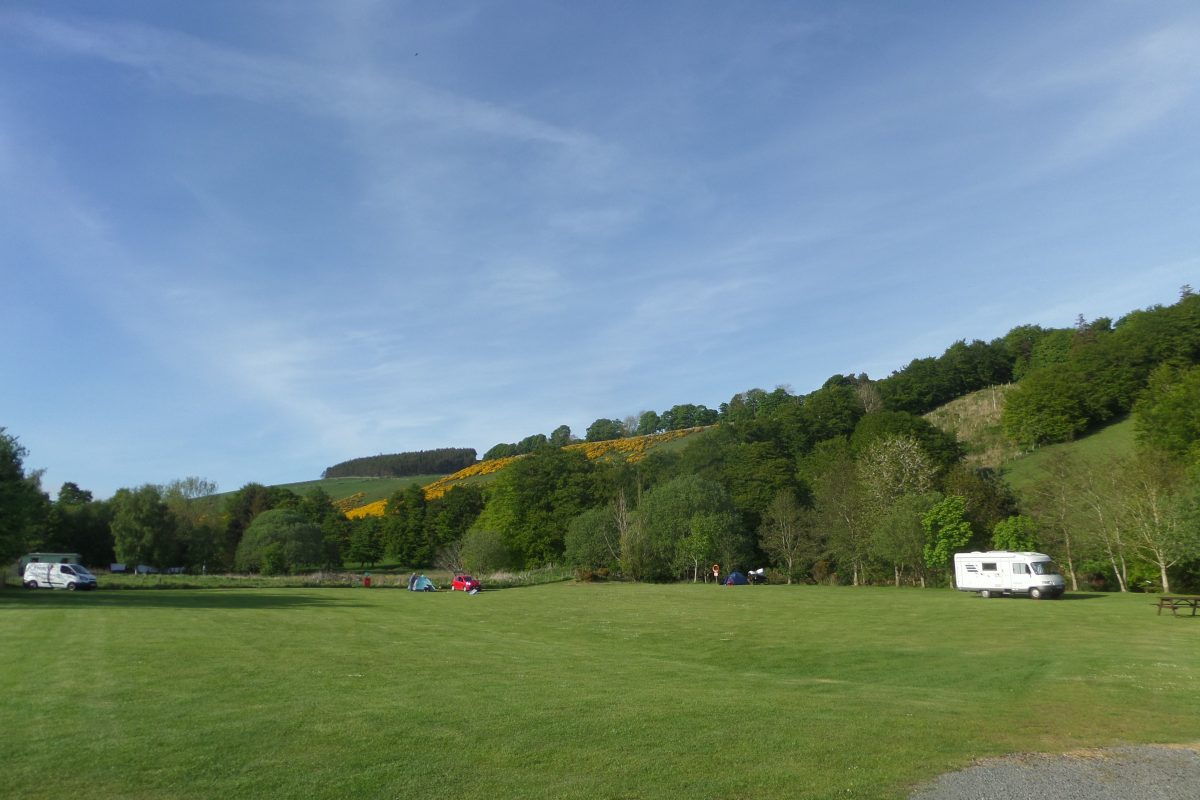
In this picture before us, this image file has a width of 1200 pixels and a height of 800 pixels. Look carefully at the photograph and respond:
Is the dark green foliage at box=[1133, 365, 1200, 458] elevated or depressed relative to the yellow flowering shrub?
elevated

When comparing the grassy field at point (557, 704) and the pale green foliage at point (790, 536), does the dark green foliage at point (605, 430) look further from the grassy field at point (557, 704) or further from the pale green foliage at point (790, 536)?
the grassy field at point (557, 704)

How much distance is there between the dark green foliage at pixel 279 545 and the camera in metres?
92.1

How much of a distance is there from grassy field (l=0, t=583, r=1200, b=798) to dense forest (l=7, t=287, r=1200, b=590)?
77.8 ft

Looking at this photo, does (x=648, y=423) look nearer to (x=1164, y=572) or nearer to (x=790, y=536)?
(x=790, y=536)

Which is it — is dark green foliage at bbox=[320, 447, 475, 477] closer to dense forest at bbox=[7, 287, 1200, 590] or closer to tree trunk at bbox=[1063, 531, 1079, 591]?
dense forest at bbox=[7, 287, 1200, 590]

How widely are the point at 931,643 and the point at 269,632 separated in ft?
63.7

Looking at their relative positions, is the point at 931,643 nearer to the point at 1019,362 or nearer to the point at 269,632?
the point at 269,632

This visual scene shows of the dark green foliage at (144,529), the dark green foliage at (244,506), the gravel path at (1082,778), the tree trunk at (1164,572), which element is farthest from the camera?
the dark green foliage at (244,506)

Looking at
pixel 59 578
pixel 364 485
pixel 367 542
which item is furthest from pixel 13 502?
pixel 364 485

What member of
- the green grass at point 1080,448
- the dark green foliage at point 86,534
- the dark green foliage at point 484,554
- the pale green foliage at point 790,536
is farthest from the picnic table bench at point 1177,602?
the dark green foliage at point 86,534

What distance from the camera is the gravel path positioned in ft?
26.2

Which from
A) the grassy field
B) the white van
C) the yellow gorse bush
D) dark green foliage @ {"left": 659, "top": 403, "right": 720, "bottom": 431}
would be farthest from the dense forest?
dark green foliage @ {"left": 659, "top": 403, "right": 720, "bottom": 431}

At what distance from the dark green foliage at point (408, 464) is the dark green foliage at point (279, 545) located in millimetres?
82692

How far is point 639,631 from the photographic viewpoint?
91.2ft
